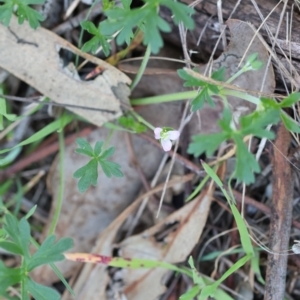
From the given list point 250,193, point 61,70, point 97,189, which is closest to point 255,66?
point 250,193

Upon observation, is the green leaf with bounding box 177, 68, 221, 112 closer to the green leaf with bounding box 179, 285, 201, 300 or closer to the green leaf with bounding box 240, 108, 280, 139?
the green leaf with bounding box 240, 108, 280, 139

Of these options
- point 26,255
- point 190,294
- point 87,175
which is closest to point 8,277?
point 26,255

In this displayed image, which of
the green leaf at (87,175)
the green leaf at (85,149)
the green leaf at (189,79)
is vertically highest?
the green leaf at (189,79)

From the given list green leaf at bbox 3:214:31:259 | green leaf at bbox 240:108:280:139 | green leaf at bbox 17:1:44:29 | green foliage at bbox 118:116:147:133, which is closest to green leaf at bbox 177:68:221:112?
green leaf at bbox 240:108:280:139

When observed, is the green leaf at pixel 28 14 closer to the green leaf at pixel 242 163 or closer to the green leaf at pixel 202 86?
the green leaf at pixel 202 86

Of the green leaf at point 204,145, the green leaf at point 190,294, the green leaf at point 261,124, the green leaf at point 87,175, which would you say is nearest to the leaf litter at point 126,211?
the green leaf at point 190,294
